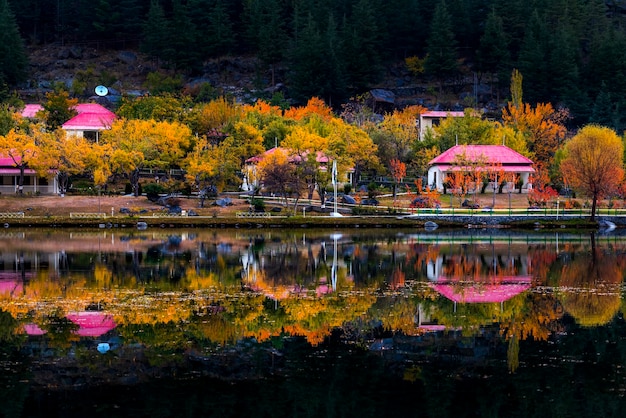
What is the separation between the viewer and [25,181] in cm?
8481

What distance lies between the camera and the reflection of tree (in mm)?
33938

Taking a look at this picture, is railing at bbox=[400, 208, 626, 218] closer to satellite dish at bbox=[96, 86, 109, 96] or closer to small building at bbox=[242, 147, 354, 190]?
small building at bbox=[242, 147, 354, 190]

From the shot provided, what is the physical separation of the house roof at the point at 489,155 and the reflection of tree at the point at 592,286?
3281cm

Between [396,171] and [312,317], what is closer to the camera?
[312,317]

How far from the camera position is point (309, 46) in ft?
390

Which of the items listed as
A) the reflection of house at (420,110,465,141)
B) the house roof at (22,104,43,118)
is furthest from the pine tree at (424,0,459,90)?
the house roof at (22,104,43,118)

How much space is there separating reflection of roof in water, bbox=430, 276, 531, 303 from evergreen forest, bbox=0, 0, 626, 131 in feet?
235

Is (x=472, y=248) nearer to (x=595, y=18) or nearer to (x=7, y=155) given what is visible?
(x=7, y=155)

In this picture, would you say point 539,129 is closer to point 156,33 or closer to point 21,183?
point 21,183

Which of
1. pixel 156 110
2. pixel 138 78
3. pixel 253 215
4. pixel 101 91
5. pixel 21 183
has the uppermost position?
pixel 138 78

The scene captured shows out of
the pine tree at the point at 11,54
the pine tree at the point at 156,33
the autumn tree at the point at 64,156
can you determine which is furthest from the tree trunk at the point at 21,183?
the pine tree at the point at 156,33

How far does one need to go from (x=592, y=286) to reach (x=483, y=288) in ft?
14.4

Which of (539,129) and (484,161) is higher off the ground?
(539,129)

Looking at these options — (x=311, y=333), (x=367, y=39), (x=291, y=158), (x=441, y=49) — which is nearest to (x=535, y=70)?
(x=441, y=49)
